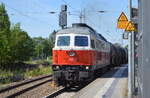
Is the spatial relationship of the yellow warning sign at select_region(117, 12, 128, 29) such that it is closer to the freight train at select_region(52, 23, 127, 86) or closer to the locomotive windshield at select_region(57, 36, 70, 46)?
the freight train at select_region(52, 23, 127, 86)

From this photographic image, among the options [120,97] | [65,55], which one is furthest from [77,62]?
[120,97]

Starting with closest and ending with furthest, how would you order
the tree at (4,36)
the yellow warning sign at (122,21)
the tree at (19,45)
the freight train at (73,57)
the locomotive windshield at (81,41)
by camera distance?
the yellow warning sign at (122,21) → the freight train at (73,57) → the locomotive windshield at (81,41) → the tree at (4,36) → the tree at (19,45)

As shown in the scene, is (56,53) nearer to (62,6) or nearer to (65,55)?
(65,55)

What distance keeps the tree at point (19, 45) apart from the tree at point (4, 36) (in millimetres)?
2753

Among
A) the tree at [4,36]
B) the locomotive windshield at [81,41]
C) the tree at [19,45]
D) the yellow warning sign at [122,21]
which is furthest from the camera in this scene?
the tree at [19,45]

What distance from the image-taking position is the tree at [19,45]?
2687 inches

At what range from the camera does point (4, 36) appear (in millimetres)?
63656

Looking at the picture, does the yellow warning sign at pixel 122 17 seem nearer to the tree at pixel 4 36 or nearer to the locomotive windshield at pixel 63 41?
the locomotive windshield at pixel 63 41

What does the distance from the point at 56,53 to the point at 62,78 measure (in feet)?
4.75

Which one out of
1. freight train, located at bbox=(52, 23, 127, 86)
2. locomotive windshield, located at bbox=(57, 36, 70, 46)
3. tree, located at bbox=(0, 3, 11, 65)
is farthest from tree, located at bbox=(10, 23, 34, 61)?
freight train, located at bbox=(52, 23, 127, 86)

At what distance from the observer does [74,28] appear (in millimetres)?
18484

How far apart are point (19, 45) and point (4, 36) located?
701 centimetres

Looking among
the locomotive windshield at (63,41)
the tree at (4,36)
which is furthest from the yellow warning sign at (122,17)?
the tree at (4,36)

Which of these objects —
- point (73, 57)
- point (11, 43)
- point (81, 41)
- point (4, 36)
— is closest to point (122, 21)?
point (73, 57)
